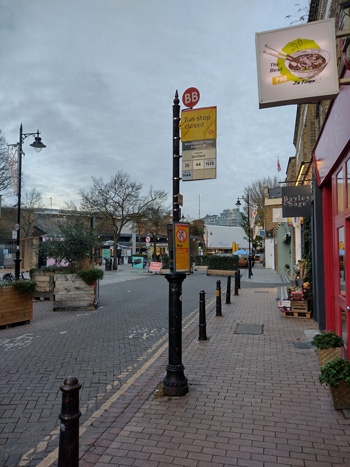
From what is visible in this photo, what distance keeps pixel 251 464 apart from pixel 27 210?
49.8m

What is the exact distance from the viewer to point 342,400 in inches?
168

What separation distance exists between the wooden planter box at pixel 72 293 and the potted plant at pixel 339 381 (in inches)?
343

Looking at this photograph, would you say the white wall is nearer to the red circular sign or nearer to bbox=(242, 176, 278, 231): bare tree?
bbox=(242, 176, 278, 231): bare tree

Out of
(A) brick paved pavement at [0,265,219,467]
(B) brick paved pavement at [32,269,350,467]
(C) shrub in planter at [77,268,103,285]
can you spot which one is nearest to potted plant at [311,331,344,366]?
(B) brick paved pavement at [32,269,350,467]

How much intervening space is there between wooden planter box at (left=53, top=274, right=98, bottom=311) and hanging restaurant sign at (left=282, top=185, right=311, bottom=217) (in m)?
6.54

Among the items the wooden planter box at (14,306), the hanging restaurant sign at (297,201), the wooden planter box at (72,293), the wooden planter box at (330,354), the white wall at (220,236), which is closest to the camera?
the wooden planter box at (330,354)

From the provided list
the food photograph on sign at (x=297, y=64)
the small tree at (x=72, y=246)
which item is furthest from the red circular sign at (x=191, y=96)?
the small tree at (x=72, y=246)

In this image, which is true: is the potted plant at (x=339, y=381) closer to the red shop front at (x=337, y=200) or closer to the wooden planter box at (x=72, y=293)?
the red shop front at (x=337, y=200)

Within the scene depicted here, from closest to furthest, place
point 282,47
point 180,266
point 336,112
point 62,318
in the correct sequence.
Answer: point 282,47 < point 180,266 < point 336,112 < point 62,318

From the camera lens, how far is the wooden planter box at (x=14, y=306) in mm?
9094

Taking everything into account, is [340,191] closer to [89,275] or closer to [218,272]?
[89,275]

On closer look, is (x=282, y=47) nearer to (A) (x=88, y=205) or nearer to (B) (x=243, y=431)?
(B) (x=243, y=431)

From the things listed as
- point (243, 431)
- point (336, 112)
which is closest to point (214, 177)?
point (336, 112)

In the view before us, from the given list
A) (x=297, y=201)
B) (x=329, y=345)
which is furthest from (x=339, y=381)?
(x=297, y=201)
